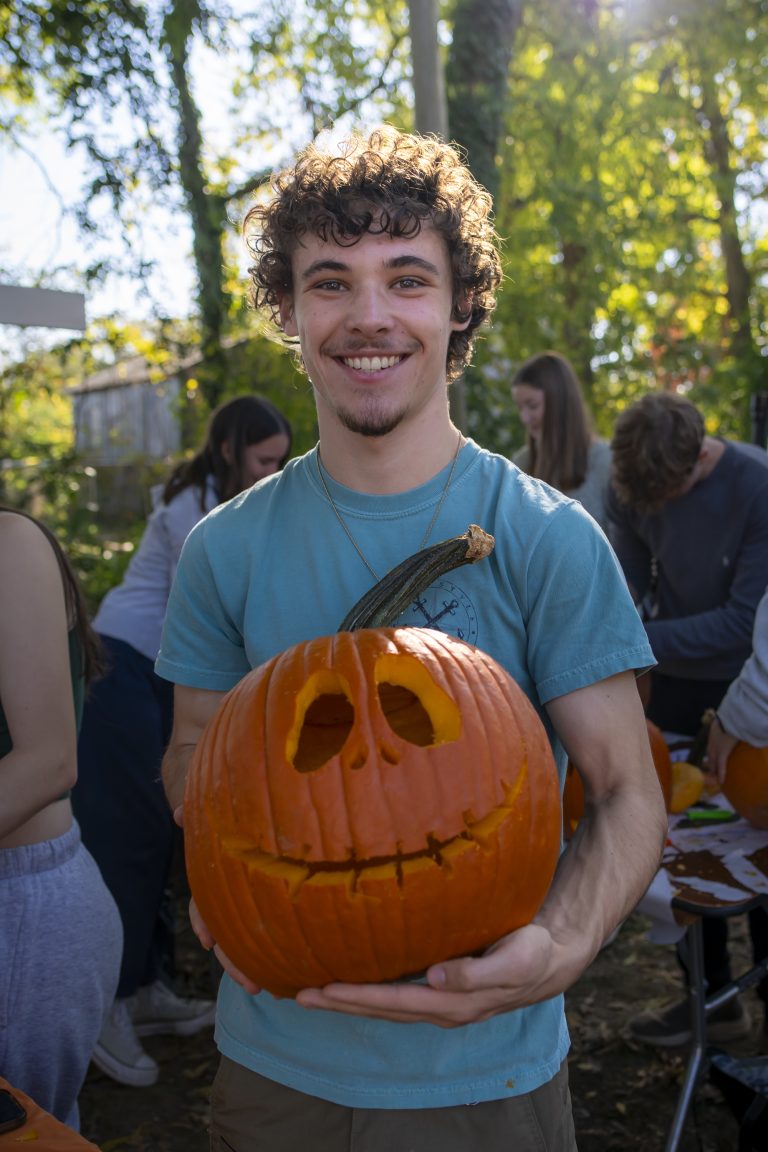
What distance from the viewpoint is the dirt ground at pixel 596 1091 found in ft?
10.8

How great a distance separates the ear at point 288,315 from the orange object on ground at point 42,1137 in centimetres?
137

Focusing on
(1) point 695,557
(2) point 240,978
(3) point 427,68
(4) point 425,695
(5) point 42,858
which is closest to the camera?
(4) point 425,695

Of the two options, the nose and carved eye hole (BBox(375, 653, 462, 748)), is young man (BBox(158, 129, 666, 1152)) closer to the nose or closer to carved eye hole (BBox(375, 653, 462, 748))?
the nose

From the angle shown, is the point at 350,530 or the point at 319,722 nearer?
the point at 319,722

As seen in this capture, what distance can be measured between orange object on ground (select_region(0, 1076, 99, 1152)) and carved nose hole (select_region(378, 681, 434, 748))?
29.8 inches

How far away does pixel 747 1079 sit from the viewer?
107 inches

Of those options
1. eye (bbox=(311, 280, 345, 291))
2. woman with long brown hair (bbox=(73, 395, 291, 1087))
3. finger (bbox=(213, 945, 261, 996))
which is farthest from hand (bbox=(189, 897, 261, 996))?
woman with long brown hair (bbox=(73, 395, 291, 1087))

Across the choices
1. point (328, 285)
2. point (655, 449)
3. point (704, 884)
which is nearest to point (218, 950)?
point (328, 285)

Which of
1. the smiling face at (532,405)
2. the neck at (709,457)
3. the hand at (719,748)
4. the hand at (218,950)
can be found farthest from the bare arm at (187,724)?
the smiling face at (532,405)

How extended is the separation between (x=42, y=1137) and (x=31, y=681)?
32.1 inches

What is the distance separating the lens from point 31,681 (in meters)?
1.98

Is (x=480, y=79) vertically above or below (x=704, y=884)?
above

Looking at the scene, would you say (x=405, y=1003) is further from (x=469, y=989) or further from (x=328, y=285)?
(x=328, y=285)

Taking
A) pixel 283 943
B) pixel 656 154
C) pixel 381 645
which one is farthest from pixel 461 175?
pixel 656 154
